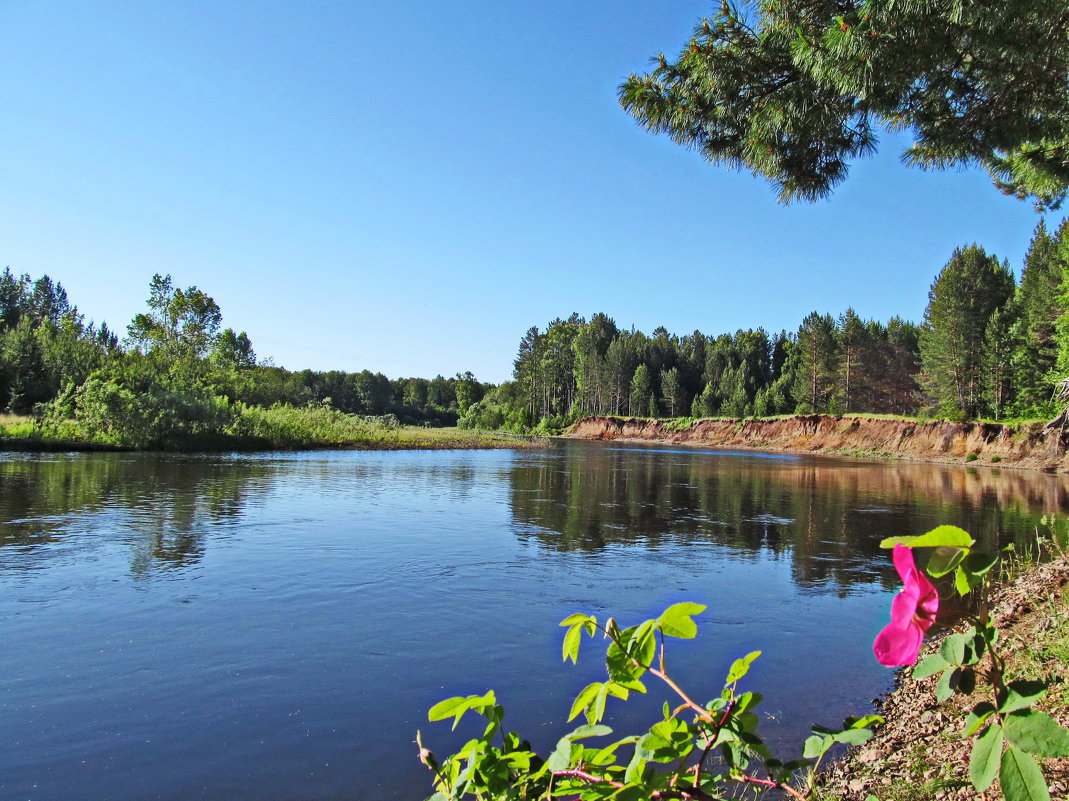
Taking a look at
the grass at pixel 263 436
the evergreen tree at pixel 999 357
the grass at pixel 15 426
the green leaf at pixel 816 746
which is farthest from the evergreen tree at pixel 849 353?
the green leaf at pixel 816 746

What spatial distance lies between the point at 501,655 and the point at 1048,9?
6.65m

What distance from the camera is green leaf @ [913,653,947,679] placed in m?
1.37

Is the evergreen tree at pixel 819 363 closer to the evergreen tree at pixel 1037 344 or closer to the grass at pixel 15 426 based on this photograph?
the evergreen tree at pixel 1037 344

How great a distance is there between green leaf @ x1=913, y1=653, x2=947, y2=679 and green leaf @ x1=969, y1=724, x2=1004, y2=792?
13cm

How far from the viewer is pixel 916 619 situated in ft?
3.96

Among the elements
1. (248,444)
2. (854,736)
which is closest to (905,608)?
(854,736)

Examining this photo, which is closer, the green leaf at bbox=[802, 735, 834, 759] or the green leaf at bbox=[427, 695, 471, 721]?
the green leaf at bbox=[427, 695, 471, 721]

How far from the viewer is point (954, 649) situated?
4.47ft

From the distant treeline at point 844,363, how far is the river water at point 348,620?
70.7ft

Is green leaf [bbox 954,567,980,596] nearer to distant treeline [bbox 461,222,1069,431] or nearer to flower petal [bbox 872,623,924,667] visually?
flower petal [bbox 872,623,924,667]

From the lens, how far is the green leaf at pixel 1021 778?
1.16m

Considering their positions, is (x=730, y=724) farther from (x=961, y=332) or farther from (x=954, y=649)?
(x=961, y=332)

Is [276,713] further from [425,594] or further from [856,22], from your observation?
[856,22]

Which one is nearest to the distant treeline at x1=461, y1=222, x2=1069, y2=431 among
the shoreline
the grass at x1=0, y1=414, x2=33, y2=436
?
the shoreline
